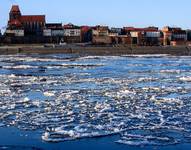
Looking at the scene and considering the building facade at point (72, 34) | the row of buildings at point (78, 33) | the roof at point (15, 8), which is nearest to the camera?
the row of buildings at point (78, 33)

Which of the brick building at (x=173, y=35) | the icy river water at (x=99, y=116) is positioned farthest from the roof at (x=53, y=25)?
the icy river water at (x=99, y=116)

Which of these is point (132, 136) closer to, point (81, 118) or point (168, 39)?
point (81, 118)

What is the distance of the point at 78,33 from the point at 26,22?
1178 centimetres

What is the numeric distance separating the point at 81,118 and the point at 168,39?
97817mm

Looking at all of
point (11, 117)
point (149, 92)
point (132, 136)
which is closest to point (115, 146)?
point (132, 136)

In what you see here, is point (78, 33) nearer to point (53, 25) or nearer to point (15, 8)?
point (53, 25)

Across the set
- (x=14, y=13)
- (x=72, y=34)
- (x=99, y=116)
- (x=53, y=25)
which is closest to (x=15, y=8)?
(x=14, y=13)

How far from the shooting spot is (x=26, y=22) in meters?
112

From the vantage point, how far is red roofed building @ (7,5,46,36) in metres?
108

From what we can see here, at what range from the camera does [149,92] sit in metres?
18.4

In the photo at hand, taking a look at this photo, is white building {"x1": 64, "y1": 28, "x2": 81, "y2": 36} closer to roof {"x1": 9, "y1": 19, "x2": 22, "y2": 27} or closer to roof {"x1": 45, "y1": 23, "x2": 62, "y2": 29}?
roof {"x1": 45, "y1": 23, "x2": 62, "y2": 29}

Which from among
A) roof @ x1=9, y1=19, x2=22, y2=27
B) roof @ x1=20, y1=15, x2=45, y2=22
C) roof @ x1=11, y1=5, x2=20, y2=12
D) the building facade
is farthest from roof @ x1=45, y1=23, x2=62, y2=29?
roof @ x1=11, y1=5, x2=20, y2=12

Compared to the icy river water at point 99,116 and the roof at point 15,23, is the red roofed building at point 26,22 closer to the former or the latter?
the roof at point 15,23

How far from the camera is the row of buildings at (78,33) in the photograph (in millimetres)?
105438
